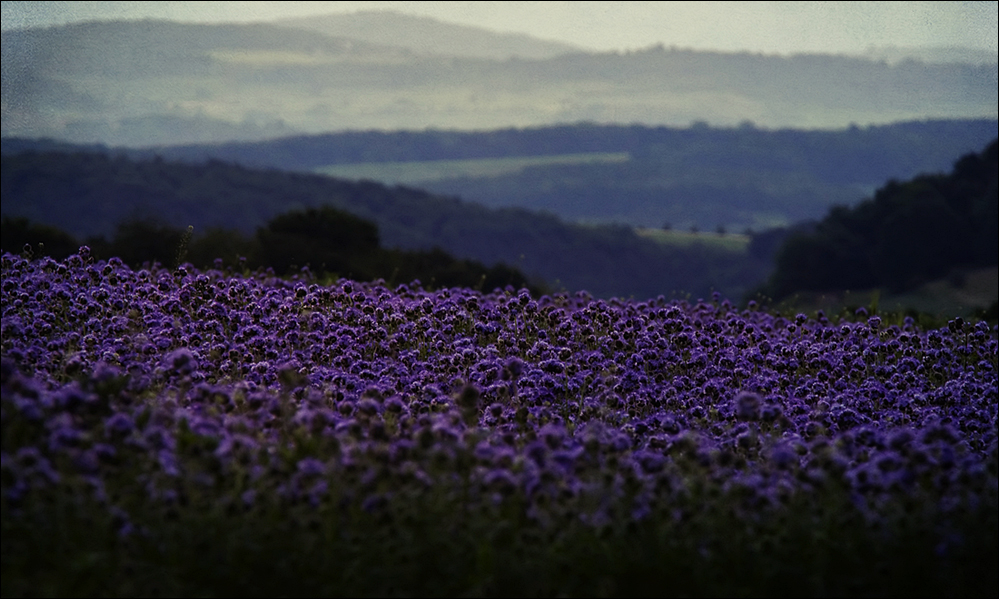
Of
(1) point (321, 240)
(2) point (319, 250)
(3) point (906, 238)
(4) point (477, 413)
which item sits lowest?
(3) point (906, 238)

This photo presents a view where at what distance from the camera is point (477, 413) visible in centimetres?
883

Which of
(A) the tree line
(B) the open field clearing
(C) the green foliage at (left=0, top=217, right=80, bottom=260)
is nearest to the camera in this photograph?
(C) the green foliage at (left=0, top=217, right=80, bottom=260)

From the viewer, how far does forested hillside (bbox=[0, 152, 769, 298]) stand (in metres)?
127

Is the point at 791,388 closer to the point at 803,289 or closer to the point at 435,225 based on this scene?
the point at 803,289

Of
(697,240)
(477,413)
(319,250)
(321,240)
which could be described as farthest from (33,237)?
(697,240)

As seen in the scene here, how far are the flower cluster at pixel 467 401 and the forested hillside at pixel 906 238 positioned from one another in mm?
56536

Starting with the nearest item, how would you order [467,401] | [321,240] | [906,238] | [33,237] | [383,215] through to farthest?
[467,401]
[33,237]
[321,240]
[906,238]
[383,215]

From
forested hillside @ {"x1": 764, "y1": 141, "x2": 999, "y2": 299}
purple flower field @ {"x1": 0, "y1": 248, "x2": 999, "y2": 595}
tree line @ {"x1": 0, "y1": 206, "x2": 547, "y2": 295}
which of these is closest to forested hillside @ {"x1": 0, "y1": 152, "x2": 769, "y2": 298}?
forested hillside @ {"x1": 764, "y1": 141, "x2": 999, "y2": 299}

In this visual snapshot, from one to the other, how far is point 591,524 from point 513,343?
15.9ft

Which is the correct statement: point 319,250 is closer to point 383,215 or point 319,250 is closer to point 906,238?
point 906,238

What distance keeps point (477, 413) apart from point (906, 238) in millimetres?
66150

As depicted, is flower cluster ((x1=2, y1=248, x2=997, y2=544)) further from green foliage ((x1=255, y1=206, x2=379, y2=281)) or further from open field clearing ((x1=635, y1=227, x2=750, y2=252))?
open field clearing ((x1=635, y1=227, x2=750, y2=252))

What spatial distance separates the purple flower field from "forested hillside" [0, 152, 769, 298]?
368 feet

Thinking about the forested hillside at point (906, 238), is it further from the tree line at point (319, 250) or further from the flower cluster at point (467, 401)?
the flower cluster at point (467, 401)
